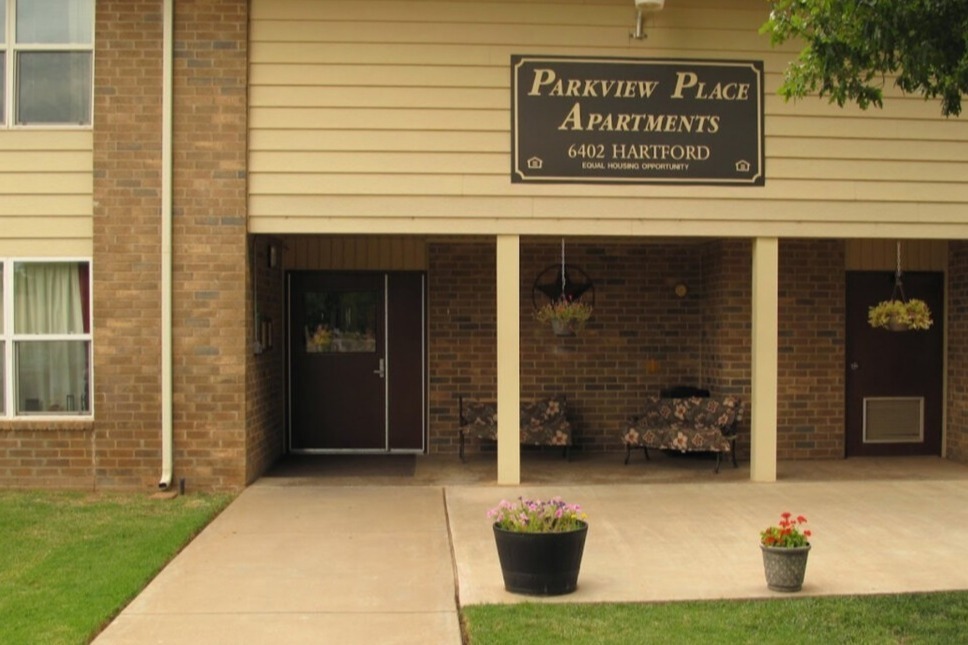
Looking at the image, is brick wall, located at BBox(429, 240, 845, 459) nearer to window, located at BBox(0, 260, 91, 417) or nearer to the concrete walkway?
the concrete walkway

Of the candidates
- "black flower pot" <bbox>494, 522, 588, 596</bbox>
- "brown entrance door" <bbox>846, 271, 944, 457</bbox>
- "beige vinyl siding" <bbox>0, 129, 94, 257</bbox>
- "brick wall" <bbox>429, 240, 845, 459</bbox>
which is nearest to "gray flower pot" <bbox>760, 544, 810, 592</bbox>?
"black flower pot" <bbox>494, 522, 588, 596</bbox>

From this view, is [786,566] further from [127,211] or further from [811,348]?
[127,211]

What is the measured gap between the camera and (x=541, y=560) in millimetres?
6230

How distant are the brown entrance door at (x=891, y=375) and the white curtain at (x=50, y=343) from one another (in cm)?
829

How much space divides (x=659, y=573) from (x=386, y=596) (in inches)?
69.4

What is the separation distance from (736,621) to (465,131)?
18.5 feet

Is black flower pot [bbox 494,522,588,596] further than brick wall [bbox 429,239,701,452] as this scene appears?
No

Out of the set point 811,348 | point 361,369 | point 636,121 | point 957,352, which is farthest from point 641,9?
point 957,352

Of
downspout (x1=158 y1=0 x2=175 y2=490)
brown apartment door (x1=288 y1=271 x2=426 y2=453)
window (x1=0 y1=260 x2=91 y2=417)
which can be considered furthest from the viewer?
brown apartment door (x1=288 y1=271 x2=426 y2=453)

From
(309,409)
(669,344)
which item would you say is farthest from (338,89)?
(669,344)

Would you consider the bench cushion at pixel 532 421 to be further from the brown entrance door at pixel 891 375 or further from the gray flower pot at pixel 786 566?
the gray flower pot at pixel 786 566

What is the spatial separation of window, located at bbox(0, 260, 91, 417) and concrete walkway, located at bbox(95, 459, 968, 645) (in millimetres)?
1985

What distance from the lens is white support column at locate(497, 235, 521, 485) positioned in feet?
33.2

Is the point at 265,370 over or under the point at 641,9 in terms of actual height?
under
